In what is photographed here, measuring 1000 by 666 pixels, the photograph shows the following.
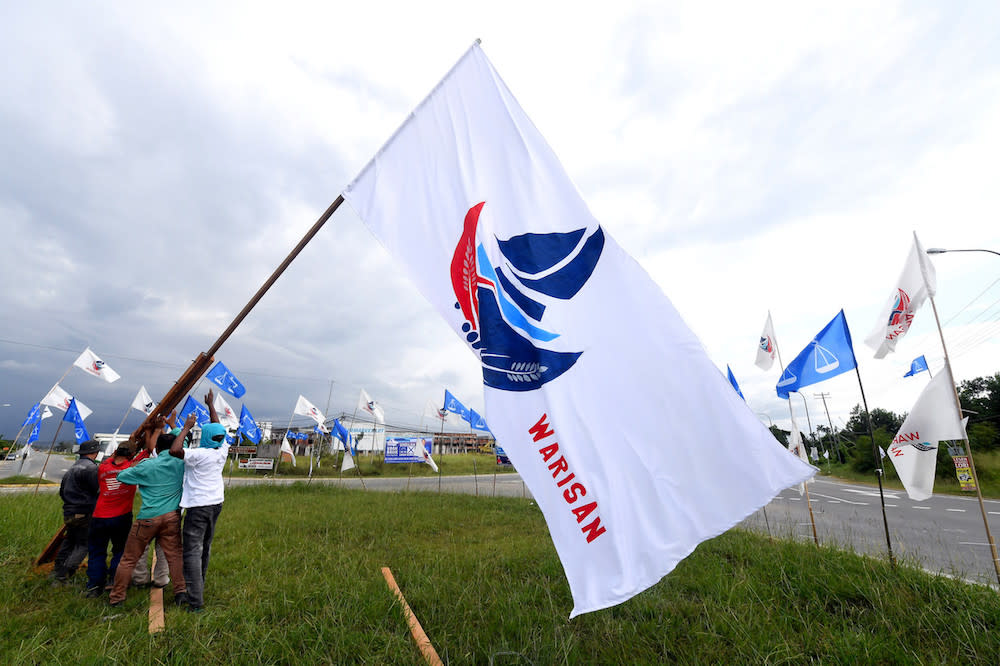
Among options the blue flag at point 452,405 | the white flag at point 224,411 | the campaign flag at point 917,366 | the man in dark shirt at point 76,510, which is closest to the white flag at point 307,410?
the white flag at point 224,411

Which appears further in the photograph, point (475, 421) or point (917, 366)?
point (475, 421)

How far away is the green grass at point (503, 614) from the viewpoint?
3475mm

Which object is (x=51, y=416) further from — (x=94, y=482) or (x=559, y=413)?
(x=559, y=413)

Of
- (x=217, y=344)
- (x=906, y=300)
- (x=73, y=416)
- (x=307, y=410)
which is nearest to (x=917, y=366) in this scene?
(x=906, y=300)

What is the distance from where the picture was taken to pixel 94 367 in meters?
13.1

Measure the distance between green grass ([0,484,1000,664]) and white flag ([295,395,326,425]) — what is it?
14.8 m

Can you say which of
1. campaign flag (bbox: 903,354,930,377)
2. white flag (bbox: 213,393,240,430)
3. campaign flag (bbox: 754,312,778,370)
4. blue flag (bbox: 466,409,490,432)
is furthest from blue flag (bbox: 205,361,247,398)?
campaign flag (bbox: 903,354,930,377)

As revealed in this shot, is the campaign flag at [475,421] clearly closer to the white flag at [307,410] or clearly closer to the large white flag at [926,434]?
the white flag at [307,410]

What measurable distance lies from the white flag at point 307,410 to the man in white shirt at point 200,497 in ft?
57.7

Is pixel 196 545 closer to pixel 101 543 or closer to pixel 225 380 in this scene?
pixel 101 543

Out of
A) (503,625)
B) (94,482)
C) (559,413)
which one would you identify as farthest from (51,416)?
(559,413)

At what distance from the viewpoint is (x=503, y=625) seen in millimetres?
3988

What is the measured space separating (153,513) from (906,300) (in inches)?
386

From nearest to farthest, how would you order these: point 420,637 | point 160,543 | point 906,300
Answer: point 420,637 → point 160,543 → point 906,300
